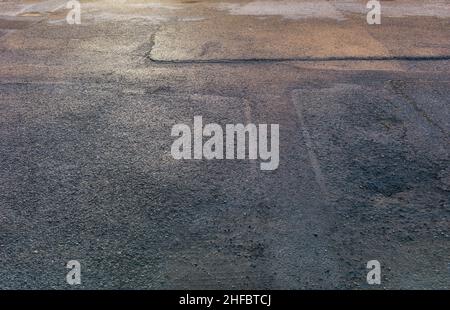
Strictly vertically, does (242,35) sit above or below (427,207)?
above

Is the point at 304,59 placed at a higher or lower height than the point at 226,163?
higher

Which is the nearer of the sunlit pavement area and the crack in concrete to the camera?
the sunlit pavement area

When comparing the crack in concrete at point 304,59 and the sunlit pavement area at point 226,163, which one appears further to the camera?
the crack in concrete at point 304,59

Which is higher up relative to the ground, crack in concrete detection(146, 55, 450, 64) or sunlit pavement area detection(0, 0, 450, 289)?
crack in concrete detection(146, 55, 450, 64)

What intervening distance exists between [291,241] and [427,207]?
1.47 meters

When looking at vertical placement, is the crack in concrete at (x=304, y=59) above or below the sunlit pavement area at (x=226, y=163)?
above

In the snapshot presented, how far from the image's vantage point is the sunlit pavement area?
3895 mm

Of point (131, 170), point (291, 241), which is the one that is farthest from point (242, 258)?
point (131, 170)

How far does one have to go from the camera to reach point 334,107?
6.59 meters

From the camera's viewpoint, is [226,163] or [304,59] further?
[304,59]

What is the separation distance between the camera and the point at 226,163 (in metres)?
5.32

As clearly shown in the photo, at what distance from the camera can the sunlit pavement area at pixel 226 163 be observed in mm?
3895
